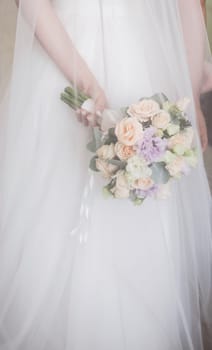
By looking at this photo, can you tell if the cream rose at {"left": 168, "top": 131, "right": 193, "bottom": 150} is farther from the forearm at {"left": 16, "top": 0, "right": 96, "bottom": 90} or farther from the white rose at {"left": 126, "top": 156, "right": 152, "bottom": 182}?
the forearm at {"left": 16, "top": 0, "right": 96, "bottom": 90}

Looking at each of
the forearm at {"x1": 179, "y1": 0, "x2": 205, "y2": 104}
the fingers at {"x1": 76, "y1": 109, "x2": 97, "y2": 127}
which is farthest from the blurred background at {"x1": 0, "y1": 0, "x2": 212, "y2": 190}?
the fingers at {"x1": 76, "y1": 109, "x2": 97, "y2": 127}

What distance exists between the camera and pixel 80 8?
645mm

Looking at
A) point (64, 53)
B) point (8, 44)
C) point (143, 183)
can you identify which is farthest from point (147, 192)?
point (8, 44)

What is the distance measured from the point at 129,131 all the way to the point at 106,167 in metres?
0.07

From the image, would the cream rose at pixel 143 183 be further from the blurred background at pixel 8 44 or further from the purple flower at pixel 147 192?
the blurred background at pixel 8 44

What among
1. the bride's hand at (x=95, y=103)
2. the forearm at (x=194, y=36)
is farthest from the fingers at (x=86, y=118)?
the forearm at (x=194, y=36)

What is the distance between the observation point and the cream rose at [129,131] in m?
0.52

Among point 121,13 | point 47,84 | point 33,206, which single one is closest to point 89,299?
point 33,206

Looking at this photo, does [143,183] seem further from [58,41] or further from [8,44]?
[8,44]

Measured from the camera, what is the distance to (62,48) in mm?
626

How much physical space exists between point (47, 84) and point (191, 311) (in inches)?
18.8

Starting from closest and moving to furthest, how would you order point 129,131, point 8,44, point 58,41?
point 129,131
point 58,41
point 8,44

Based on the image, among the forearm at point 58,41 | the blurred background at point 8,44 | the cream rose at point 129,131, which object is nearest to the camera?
the cream rose at point 129,131

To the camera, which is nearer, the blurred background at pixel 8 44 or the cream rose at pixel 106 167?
the cream rose at pixel 106 167
